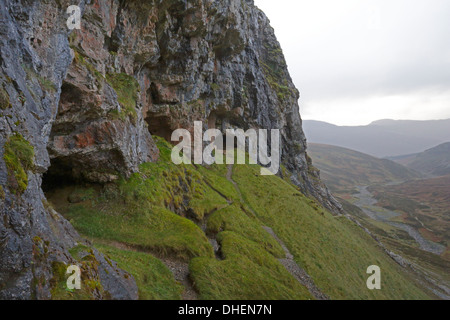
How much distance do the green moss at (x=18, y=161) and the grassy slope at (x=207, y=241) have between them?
736 cm

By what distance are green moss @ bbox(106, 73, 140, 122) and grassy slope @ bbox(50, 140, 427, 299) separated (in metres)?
6.08

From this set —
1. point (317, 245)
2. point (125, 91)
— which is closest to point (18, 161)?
point (125, 91)

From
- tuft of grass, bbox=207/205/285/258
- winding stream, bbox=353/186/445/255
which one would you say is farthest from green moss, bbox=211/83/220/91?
winding stream, bbox=353/186/445/255

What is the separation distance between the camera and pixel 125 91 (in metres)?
27.4

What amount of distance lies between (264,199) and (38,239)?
3669 centimetres

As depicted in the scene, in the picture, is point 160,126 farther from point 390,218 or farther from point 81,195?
point 390,218

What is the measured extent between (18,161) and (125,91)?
18941 millimetres

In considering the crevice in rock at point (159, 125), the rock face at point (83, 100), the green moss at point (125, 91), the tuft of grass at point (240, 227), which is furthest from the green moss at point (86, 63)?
the crevice in rock at point (159, 125)

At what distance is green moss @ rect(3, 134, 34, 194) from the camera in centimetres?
977

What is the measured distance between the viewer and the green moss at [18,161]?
9.77m

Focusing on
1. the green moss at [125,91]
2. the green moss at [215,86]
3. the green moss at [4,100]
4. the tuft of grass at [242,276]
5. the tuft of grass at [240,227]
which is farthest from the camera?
the green moss at [215,86]

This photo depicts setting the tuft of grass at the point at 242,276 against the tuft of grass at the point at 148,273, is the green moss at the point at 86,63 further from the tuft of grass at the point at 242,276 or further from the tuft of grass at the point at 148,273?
the tuft of grass at the point at 242,276

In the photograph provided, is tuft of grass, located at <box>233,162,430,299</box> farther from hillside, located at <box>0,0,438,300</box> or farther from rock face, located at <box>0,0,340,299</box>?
rock face, located at <box>0,0,340,299</box>

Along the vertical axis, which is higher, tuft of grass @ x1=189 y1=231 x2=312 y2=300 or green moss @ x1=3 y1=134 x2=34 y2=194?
green moss @ x1=3 y1=134 x2=34 y2=194
